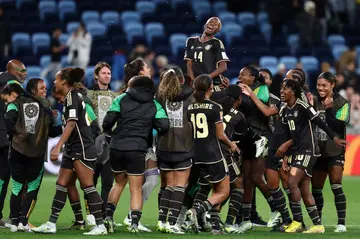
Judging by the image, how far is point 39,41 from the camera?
27.6m

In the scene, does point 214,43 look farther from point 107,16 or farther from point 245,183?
point 107,16

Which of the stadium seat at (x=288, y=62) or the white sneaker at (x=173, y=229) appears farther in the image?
the stadium seat at (x=288, y=62)

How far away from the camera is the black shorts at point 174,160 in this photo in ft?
43.1

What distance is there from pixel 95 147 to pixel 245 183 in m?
2.44

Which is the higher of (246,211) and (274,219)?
(246,211)

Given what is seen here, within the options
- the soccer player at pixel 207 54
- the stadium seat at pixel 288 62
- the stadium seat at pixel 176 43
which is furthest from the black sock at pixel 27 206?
the stadium seat at pixel 288 62

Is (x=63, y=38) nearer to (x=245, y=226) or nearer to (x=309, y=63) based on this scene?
(x=309, y=63)

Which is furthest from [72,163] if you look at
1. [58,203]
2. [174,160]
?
[174,160]

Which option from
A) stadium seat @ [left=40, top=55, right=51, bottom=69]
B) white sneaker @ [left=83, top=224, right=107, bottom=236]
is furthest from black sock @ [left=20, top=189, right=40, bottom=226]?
stadium seat @ [left=40, top=55, right=51, bottom=69]

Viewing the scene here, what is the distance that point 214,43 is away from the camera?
50.0 feet

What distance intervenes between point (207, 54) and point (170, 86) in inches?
86.4

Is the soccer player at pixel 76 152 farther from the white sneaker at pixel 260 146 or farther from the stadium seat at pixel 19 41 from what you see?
the stadium seat at pixel 19 41

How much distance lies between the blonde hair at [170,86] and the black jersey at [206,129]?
0.27m

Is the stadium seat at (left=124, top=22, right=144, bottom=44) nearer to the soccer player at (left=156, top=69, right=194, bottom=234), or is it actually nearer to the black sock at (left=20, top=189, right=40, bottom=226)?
the soccer player at (left=156, top=69, right=194, bottom=234)
